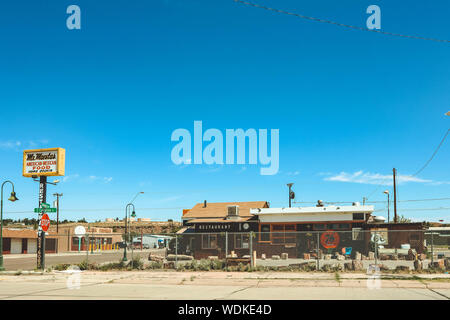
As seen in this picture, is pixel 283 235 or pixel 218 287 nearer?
pixel 218 287

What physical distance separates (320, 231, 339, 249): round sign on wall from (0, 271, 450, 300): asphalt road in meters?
15.8

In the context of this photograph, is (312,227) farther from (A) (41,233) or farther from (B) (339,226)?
(A) (41,233)

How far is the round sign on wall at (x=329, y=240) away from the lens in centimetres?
3659

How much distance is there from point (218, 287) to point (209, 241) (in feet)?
72.8

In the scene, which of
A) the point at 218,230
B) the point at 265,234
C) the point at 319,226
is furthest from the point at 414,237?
the point at 218,230

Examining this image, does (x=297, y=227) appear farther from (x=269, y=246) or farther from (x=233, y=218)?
(x=233, y=218)

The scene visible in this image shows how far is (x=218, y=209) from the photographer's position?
150 feet

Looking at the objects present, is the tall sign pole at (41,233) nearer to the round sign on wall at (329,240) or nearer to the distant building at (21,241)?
the round sign on wall at (329,240)

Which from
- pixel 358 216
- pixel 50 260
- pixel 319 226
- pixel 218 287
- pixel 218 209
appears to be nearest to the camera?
pixel 218 287

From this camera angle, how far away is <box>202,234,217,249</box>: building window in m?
39.5

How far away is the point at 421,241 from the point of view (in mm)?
35719
